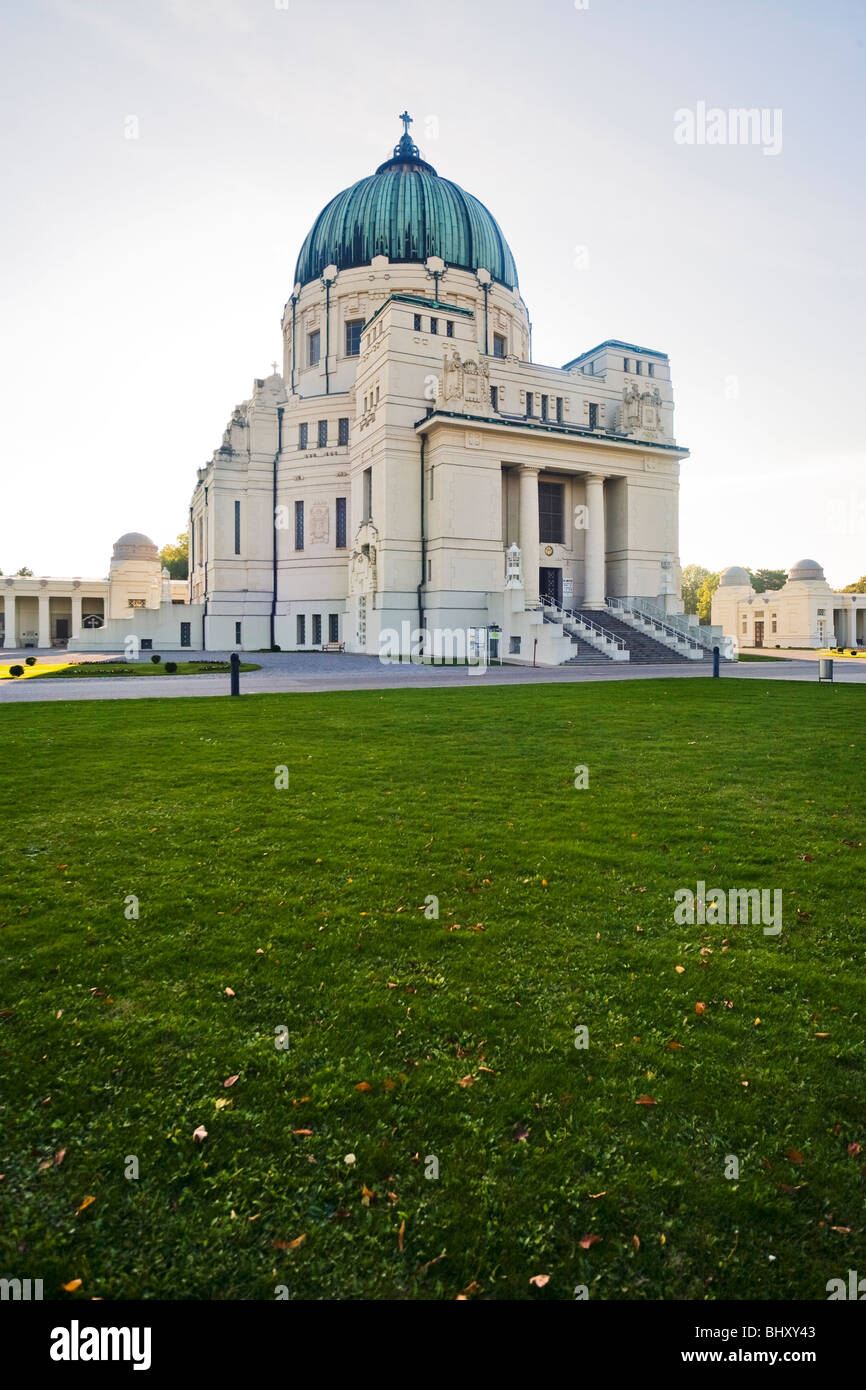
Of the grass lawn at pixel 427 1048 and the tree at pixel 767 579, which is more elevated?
the tree at pixel 767 579

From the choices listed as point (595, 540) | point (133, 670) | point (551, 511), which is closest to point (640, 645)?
point (595, 540)

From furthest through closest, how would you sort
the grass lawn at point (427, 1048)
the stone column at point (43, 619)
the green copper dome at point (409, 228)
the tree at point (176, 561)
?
1. the tree at point (176, 561)
2. the stone column at point (43, 619)
3. the green copper dome at point (409, 228)
4. the grass lawn at point (427, 1048)

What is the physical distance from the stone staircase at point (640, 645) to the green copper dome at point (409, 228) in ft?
111

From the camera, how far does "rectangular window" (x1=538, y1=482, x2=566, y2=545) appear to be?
5381cm

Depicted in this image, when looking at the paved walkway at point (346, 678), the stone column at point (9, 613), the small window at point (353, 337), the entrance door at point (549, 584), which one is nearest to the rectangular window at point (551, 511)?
the entrance door at point (549, 584)

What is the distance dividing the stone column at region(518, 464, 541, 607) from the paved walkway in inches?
437

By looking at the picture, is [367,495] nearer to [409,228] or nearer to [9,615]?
[409,228]

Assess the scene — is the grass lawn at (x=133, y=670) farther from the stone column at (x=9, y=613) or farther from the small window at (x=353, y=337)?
the stone column at (x=9, y=613)

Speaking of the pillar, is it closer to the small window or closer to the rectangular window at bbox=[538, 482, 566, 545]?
the small window

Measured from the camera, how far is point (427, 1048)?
4461mm

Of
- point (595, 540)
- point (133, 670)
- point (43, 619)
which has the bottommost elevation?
point (133, 670)

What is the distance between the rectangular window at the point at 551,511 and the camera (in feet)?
177

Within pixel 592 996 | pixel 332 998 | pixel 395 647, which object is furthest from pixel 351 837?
pixel 395 647

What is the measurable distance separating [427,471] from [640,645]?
60.6 ft
